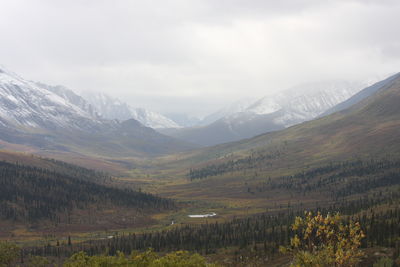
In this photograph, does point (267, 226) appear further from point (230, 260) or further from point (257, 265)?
point (257, 265)

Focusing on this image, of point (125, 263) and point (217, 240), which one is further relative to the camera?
point (217, 240)

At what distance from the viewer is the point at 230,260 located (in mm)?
134875

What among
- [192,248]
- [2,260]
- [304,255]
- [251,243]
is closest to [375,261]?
[304,255]

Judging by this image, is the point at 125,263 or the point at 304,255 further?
the point at 125,263

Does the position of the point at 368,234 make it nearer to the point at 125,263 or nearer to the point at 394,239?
the point at 394,239

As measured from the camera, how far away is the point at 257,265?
391 feet

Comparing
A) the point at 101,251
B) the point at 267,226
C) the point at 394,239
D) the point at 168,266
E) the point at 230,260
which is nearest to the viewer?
the point at 168,266

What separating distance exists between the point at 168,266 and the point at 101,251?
10127 cm

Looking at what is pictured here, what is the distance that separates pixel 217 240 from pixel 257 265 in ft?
176

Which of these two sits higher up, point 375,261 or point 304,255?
point 304,255

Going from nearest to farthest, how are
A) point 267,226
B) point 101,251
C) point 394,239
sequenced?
1. point 394,239
2. point 101,251
3. point 267,226

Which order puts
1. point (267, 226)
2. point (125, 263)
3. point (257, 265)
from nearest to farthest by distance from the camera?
point (125, 263)
point (257, 265)
point (267, 226)

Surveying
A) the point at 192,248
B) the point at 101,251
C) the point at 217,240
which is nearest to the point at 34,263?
the point at 101,251

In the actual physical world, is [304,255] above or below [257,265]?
above
